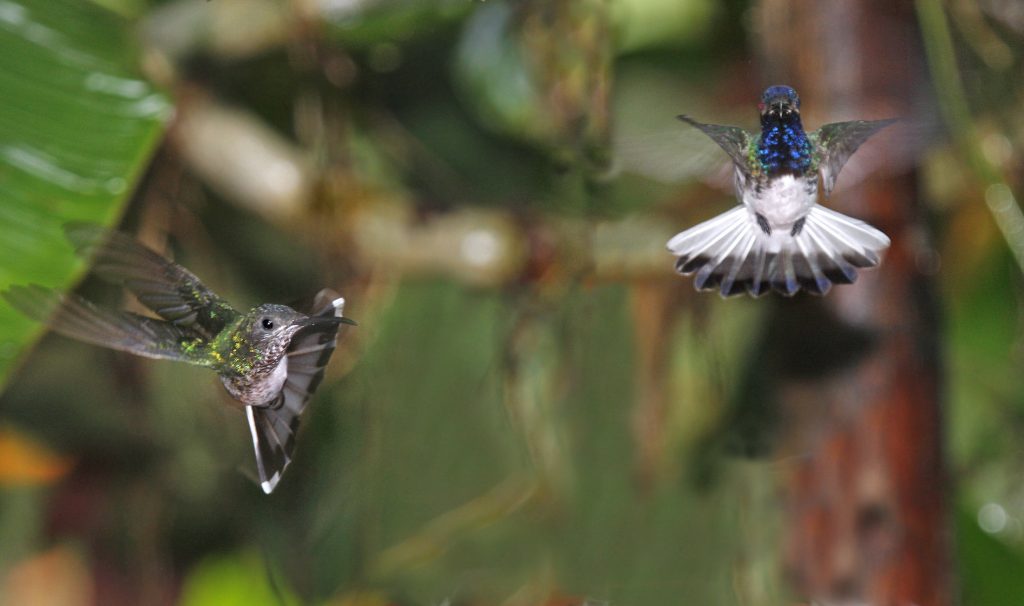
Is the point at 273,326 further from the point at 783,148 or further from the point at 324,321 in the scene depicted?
the point at 783,148

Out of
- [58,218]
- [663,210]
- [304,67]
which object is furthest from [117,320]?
[304,67]

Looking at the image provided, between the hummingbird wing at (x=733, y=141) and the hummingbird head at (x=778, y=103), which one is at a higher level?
the hummingbird head at (x=778, y=103)

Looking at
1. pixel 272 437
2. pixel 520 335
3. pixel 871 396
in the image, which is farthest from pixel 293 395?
pixel 520 335

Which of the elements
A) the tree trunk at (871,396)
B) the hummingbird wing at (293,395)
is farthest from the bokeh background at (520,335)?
the hummingbird wing at (293,395)

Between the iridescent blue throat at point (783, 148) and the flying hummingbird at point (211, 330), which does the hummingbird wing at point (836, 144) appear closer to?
the iridescent blue throat at point (783, 148)

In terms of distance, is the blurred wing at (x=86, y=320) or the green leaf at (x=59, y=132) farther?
the green leaf at (x=59, y=132)

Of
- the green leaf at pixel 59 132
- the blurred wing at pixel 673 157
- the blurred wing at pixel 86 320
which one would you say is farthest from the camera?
the green leaf at pixel 59 132

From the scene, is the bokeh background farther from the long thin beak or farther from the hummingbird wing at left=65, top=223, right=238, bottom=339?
the long thin beak
